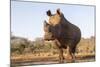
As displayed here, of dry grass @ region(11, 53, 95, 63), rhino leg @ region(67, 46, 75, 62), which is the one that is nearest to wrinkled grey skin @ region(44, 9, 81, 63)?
rhino leg @ region(67, 46, 75, 62)

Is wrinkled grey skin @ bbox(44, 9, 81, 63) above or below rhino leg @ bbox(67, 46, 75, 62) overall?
above

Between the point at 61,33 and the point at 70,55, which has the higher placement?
the point at 61,33

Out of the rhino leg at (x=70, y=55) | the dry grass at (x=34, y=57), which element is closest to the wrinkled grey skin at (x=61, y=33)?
the rhino leg at (x=70, y=55)

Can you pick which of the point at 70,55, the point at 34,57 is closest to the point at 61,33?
the point at 70,55

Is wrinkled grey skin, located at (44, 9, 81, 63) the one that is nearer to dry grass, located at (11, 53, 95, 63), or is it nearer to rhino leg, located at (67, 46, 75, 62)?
rhino leg, located at (67, 46, 75, 62)

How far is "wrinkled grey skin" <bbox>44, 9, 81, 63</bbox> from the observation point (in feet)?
9.71

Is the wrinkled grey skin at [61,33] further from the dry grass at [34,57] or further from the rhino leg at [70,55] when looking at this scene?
the dry grass at [34,57]

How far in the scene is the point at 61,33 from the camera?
301 centimetres

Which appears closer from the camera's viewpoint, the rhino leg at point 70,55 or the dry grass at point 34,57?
→ the dry grass at point 34,57

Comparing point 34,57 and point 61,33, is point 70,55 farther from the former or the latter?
point 34,57

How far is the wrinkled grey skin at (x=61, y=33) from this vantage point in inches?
116
